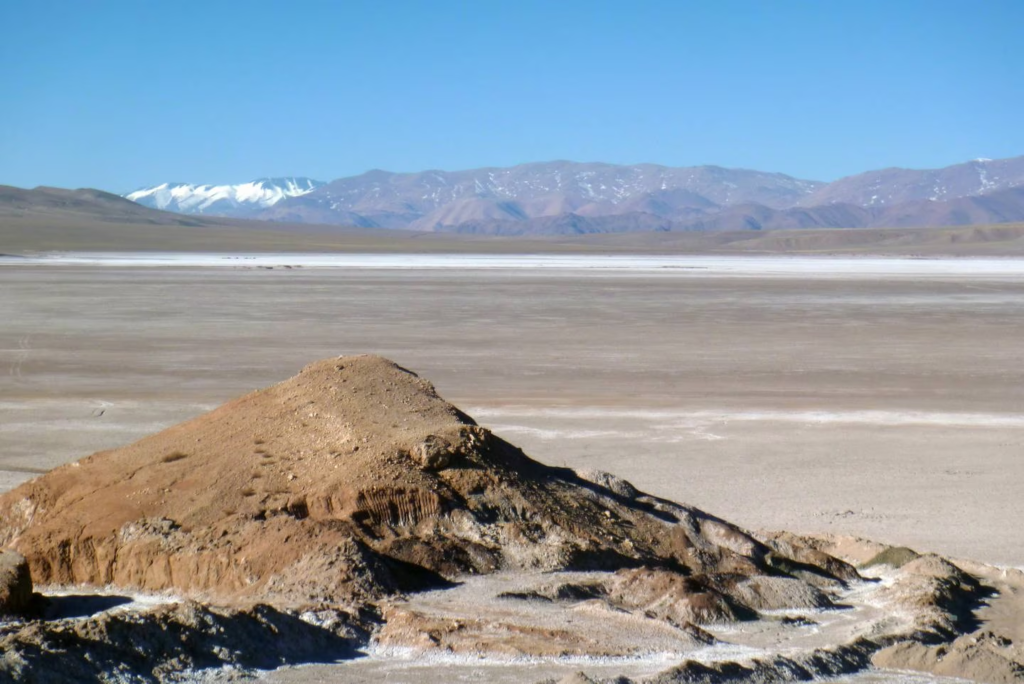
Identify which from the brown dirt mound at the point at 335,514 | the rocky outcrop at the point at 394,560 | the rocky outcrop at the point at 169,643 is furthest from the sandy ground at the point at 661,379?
the rocky outcrop at the point at 169,643

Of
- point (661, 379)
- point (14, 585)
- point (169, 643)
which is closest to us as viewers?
point (169, 643)

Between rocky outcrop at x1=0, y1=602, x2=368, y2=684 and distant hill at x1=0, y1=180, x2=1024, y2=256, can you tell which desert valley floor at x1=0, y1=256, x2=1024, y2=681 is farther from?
distant hill at x1=0, y1=180, x2=1024, y2=256

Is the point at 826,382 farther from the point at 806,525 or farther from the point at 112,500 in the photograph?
the point at 112,500

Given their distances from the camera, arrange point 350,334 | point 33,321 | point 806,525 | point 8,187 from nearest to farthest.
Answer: point 806,525 < point 350,334 < point 33,321 < point 8,187

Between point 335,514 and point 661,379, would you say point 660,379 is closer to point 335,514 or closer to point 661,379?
point 661,379

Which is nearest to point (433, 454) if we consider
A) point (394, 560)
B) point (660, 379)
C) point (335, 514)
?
point (335, 514)

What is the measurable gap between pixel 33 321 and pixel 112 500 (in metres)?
21.4

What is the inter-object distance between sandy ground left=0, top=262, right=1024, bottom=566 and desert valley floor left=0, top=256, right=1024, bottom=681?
0.05m

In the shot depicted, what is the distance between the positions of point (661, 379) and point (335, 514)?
1135cm

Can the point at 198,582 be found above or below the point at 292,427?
below

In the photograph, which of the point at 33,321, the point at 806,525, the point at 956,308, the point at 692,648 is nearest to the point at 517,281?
the point at 956,308

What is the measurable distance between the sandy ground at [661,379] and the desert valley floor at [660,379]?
5 cm

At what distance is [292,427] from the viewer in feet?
24.4

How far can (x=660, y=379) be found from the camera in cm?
1744
